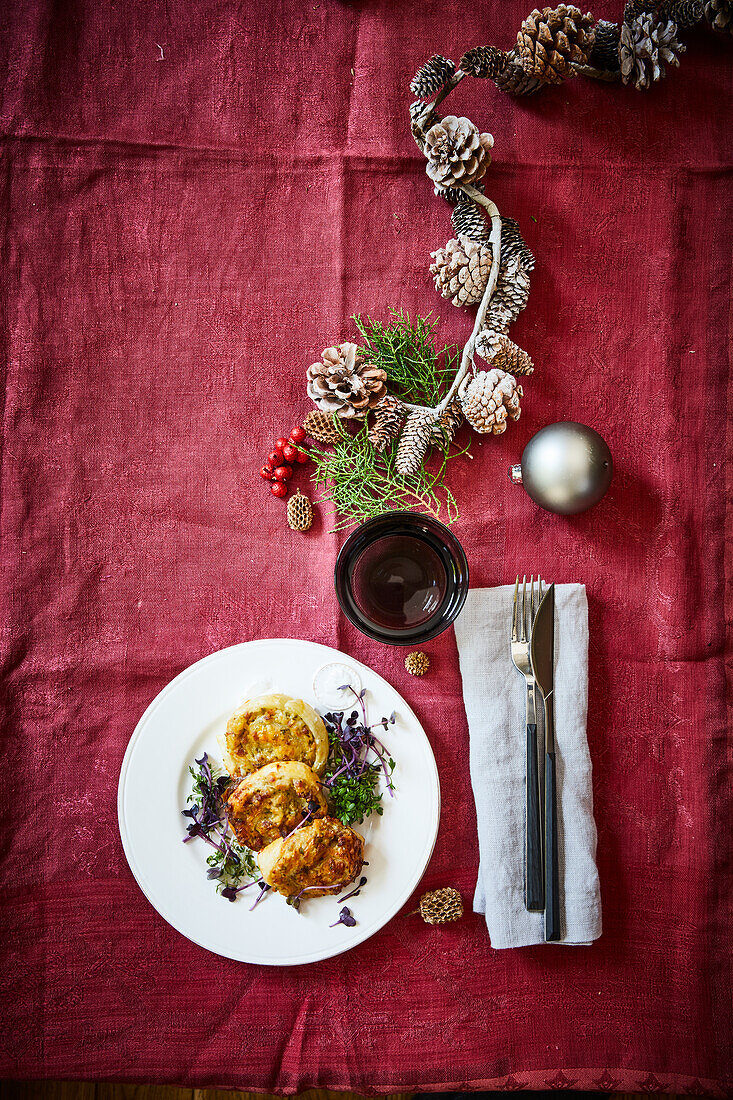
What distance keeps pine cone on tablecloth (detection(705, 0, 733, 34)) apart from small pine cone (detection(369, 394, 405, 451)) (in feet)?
2.38

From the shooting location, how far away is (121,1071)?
1.01 m

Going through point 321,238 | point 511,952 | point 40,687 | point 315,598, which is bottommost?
point 511,952

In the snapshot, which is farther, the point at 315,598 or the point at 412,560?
the point at 315,598

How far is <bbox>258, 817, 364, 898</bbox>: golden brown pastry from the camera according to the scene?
2.99ft

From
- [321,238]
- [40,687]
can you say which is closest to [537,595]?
[321,238]

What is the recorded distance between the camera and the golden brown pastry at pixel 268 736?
941 mm

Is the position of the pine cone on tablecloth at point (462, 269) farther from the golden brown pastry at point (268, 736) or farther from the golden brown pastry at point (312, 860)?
the golden brown pastry at point (312, 860)

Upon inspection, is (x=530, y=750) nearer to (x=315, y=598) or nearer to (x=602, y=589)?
(x=602, y=589)

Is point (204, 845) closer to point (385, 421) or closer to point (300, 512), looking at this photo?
point (300, 512)

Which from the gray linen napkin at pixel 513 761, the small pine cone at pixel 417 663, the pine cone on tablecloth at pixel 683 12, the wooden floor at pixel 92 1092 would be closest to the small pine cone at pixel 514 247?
the pine cone on tablecloth at pixel 683 12

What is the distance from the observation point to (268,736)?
3.10 ft

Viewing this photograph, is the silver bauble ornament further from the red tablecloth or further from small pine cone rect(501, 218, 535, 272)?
small pine cone rect(501, 218, 535, 272)

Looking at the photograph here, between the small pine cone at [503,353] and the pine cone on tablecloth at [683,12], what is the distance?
533mm

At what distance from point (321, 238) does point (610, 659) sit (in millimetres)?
795
